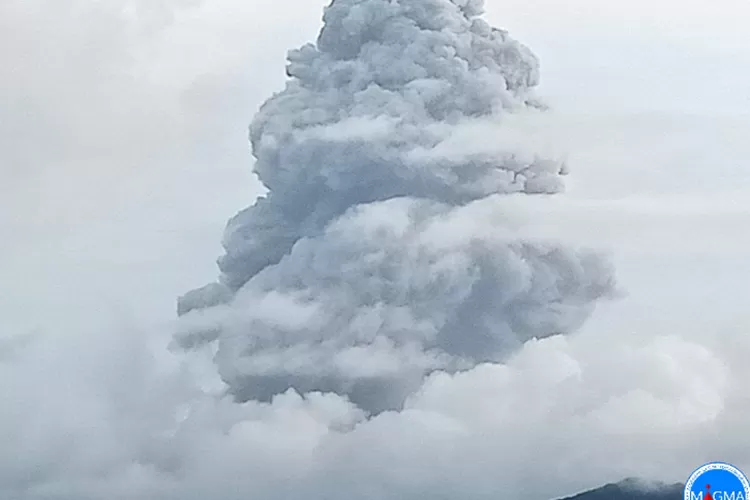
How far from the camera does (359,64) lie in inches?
428

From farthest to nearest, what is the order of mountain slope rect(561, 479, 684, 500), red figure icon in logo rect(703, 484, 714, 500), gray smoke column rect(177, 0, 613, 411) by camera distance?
gray smoke column rect(177, 0, 613, 411) → mountain slope rect(561, 479, 684, 500) → red figure icon in logo rect(703, 484, 714, 500)

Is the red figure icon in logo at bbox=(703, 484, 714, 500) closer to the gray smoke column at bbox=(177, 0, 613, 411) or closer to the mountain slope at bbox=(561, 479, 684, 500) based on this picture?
the mountain slope at bbox=(561, 479, 684, 500)

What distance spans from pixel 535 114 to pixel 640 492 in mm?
2941

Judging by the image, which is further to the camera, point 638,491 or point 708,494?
point 638,491

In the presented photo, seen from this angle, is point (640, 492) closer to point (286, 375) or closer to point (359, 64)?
point (286, 375)

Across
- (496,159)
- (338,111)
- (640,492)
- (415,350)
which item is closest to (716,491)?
(640,492)

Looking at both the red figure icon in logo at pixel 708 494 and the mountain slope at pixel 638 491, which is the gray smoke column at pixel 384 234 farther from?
the red figure icon in logo at pixel 708 494

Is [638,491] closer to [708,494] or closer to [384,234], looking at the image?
[708,494]

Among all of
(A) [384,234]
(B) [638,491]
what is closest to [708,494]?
(B) [638,491]

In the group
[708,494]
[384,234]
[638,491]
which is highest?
[384,234]

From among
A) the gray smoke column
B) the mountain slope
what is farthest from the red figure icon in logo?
the gray smoke column

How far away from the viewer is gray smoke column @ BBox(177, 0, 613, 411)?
1023 centimetres

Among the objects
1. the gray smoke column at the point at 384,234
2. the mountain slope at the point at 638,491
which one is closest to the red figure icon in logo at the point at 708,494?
the mountain slope at the point at 638,491

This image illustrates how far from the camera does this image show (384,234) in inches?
409
